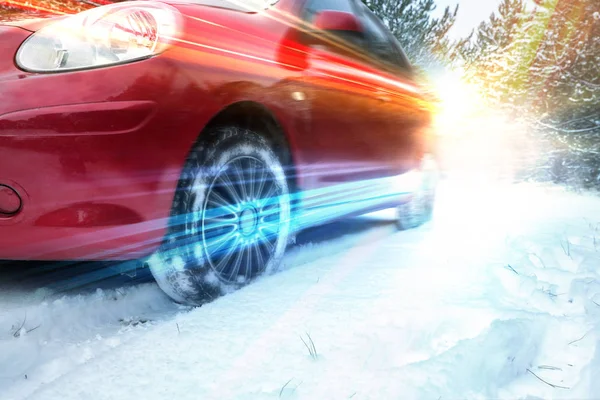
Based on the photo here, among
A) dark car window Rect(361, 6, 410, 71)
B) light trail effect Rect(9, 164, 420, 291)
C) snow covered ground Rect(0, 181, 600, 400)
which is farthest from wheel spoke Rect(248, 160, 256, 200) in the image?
dark car window Rect(361, 6, 410, 71)

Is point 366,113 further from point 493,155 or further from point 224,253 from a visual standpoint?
point 493,155

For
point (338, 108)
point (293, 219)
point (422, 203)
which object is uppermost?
point (338, 108)

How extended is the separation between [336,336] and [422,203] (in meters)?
2.67

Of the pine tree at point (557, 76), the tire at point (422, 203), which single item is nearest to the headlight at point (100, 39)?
the tire at point (422, 203)

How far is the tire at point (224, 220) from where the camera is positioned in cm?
171

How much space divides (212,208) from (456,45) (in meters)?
20.3

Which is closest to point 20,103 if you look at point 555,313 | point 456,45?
point 555,313

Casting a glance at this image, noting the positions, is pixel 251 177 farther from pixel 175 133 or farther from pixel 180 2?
pixel 180 2

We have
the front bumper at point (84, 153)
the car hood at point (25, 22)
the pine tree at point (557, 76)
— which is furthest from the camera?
the pine tree at point (557, 76)

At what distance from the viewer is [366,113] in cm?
264

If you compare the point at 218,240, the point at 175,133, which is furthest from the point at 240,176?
the point at 175,133

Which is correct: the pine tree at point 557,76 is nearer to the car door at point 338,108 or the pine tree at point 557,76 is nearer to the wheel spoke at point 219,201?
the car door at point 338,108

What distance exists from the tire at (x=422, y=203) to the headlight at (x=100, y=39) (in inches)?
96.8

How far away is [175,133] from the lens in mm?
1595
